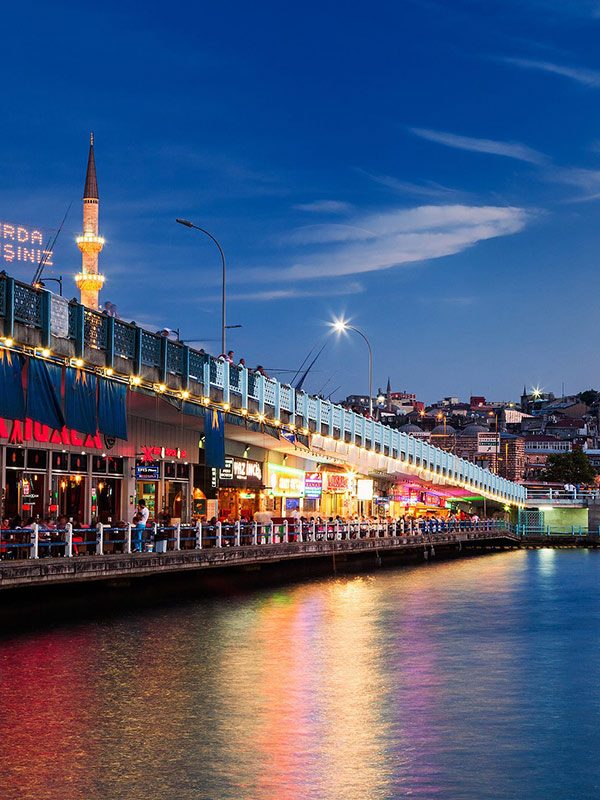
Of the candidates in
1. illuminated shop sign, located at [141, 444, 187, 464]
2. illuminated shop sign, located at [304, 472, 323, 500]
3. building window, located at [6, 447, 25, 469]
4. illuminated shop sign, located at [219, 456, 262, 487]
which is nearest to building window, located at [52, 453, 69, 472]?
building window, located at [6, 447, 25, 469]

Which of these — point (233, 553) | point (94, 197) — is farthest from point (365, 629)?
point (94, 197)

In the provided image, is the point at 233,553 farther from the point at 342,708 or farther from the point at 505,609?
the point at 342,708

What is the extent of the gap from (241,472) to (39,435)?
63.4 feet

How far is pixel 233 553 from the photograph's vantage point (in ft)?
138

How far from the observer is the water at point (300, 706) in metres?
16.5

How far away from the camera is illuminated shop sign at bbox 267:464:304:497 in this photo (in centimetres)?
6075

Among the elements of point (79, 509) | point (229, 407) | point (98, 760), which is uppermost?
point (229, 407)

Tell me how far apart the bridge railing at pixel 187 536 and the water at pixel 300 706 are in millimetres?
2084

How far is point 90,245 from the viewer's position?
9144 centimetres

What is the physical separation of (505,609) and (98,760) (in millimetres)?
26407

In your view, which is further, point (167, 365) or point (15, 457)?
point (167, 365)

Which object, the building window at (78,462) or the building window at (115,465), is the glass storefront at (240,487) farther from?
the building window at (78,462)

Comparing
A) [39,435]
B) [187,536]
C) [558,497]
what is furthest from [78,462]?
[558,497]

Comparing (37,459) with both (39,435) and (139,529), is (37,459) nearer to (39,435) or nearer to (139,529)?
(39,435)
